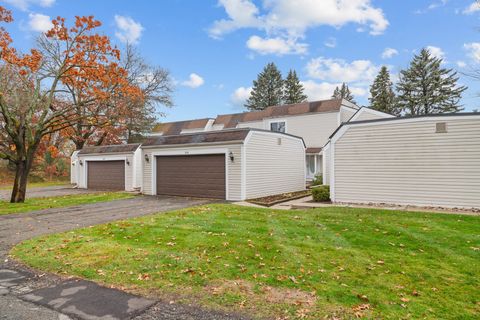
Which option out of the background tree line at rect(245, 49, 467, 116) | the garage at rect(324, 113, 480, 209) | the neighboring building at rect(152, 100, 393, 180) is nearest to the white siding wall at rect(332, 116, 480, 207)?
the garage at rect(324, 113, 480, 209)

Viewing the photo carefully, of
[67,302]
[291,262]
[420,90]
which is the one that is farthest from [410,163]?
[420,90]

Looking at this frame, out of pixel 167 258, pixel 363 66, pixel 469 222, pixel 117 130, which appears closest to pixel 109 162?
pixel 117 130

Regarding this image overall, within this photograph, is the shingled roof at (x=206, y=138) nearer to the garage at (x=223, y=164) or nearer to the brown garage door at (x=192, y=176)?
the garage at (x=223, y=164)

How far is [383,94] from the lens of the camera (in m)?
39.2

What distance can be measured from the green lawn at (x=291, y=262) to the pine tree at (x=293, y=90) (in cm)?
4280

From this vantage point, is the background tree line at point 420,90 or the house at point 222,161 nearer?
the house at point 222,161

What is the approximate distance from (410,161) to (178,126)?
25.5 meters

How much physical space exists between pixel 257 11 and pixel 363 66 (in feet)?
65.8

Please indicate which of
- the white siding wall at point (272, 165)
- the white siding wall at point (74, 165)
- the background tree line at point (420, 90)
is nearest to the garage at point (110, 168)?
the white siding wall at point (74, 165)

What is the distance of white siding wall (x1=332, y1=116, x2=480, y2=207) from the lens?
32.8 ft

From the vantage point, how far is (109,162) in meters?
21.1

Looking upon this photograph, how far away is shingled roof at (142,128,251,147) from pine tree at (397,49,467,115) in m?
32.6

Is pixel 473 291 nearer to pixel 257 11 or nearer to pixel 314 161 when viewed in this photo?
pixel 257 11

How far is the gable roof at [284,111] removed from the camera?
898 inches
